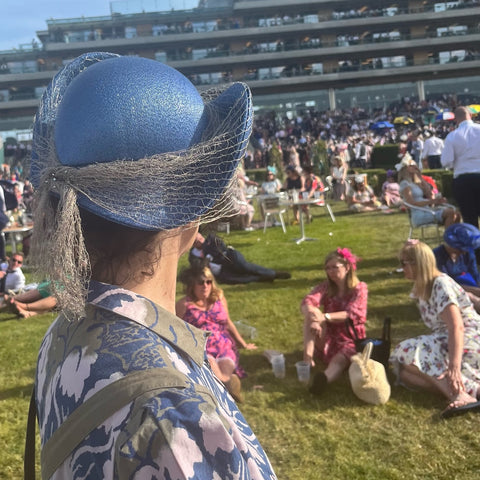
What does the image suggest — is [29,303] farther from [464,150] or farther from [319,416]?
[464,150]

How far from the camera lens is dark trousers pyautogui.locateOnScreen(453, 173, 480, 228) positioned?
7.56m

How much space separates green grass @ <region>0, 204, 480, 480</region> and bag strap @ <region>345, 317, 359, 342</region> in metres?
0.41

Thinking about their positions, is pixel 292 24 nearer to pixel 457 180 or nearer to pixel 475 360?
pixel 457 180

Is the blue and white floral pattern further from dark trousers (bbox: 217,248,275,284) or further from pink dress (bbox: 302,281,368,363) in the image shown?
dark trousers (bbox: 217,248,275,284)

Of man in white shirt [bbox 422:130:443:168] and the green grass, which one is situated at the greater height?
man in white shirt [bbox 422:130:443:168]

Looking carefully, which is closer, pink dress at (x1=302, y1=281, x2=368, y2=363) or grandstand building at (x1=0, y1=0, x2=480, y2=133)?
pink dress at (x1=302, y1=281, x2=368, y2=363)

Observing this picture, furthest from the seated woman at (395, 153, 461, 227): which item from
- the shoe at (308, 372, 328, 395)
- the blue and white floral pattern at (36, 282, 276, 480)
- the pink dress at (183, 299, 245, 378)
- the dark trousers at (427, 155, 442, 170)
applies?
the dark trousers at (427, 155, 442, 170)

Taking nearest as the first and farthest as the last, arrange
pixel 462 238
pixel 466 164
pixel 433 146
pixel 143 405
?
pixel 143 405, pixel 462 238, pixel 466 164, pixel 433 146

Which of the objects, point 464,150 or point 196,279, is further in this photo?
point 464,150

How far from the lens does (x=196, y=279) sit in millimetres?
4852

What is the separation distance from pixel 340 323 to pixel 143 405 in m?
4.42

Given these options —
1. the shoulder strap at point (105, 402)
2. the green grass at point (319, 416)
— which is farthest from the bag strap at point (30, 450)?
the green grass at point (319, 416)

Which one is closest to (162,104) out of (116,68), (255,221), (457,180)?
(116,68)

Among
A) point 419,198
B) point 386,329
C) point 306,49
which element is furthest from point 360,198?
point 306,49
